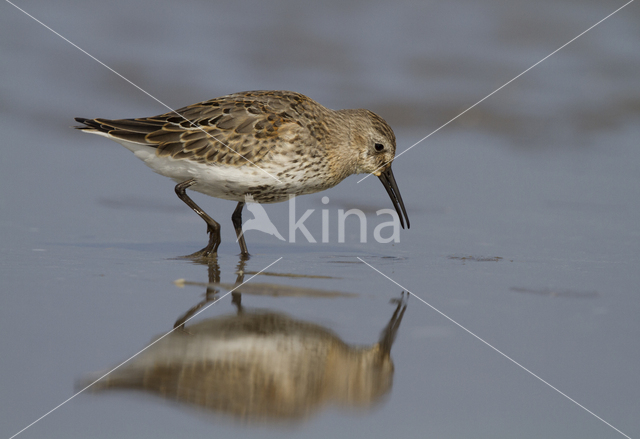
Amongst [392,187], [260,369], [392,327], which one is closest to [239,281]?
[392,327]

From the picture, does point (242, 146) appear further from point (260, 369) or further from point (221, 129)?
point (260, 369)

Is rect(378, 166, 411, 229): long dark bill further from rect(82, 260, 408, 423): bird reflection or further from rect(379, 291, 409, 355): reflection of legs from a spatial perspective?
rect(82, 260, 408, 423): bird reflection

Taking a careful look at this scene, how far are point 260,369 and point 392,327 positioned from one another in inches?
45.6

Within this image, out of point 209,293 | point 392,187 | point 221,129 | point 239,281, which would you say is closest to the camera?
point 209,293

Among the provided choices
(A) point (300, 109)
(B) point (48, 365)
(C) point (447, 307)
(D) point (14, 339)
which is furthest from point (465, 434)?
(A) point (300, 109)

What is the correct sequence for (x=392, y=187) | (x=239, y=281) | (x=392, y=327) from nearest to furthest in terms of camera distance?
1. (x=392, y=327)
2. (x=239, y=281)
3. (x=392, y=187)

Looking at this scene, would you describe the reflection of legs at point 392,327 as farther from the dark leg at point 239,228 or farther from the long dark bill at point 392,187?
the long dark bill at point 392,187

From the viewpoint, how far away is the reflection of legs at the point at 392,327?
4.17 meters

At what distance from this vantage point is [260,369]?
3.63 metres

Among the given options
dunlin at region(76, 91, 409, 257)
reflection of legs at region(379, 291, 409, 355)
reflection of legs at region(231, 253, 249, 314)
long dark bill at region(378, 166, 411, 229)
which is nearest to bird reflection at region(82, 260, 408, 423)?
reflection of legs at region(379, 291, 409, 355)

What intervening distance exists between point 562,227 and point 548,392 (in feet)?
13.6

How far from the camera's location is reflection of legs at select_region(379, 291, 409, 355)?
417cm

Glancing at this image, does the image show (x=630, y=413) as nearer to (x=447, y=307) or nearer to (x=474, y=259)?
(x=447, y=307)

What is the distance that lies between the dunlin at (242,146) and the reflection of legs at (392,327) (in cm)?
183
